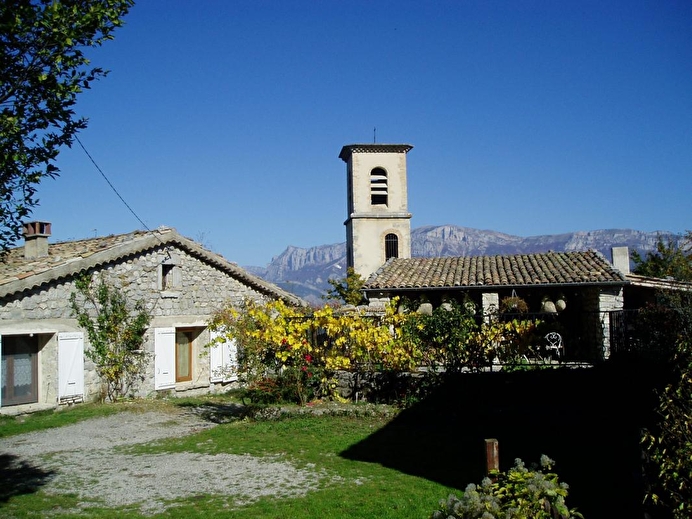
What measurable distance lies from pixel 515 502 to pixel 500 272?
1796 cm

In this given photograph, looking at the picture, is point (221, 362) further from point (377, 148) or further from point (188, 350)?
point (377, 148)

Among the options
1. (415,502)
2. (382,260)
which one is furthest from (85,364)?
(382,260)

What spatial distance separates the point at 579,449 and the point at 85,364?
38.5 ft

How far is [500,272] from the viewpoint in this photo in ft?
70.3

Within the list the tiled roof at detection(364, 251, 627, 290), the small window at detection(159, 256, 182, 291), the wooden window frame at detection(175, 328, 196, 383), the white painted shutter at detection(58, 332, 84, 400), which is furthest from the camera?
the tiled roof at detection(364, 251, 627, 290)

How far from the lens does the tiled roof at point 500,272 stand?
19719 millimetres

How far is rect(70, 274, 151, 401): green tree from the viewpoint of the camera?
15.4 metres

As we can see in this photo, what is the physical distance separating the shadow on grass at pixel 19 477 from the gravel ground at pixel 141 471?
8 cm

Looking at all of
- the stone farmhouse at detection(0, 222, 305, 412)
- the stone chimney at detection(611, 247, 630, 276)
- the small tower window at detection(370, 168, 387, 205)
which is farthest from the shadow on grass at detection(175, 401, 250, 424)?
the small tower window at detection(370, 168, 387, 205)

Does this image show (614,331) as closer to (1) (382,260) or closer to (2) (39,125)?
(2) (39,125)

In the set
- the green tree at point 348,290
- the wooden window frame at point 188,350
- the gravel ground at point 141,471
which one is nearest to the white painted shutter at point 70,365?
the gravel ground at point 141,471

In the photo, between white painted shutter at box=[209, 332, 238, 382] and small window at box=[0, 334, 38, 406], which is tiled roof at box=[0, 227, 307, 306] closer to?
small window at box=[0, 334, 38, 406]

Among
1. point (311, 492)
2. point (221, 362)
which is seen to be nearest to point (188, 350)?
point (221, 362)

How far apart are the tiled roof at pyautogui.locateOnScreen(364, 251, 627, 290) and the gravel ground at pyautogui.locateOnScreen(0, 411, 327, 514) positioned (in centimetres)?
1098
